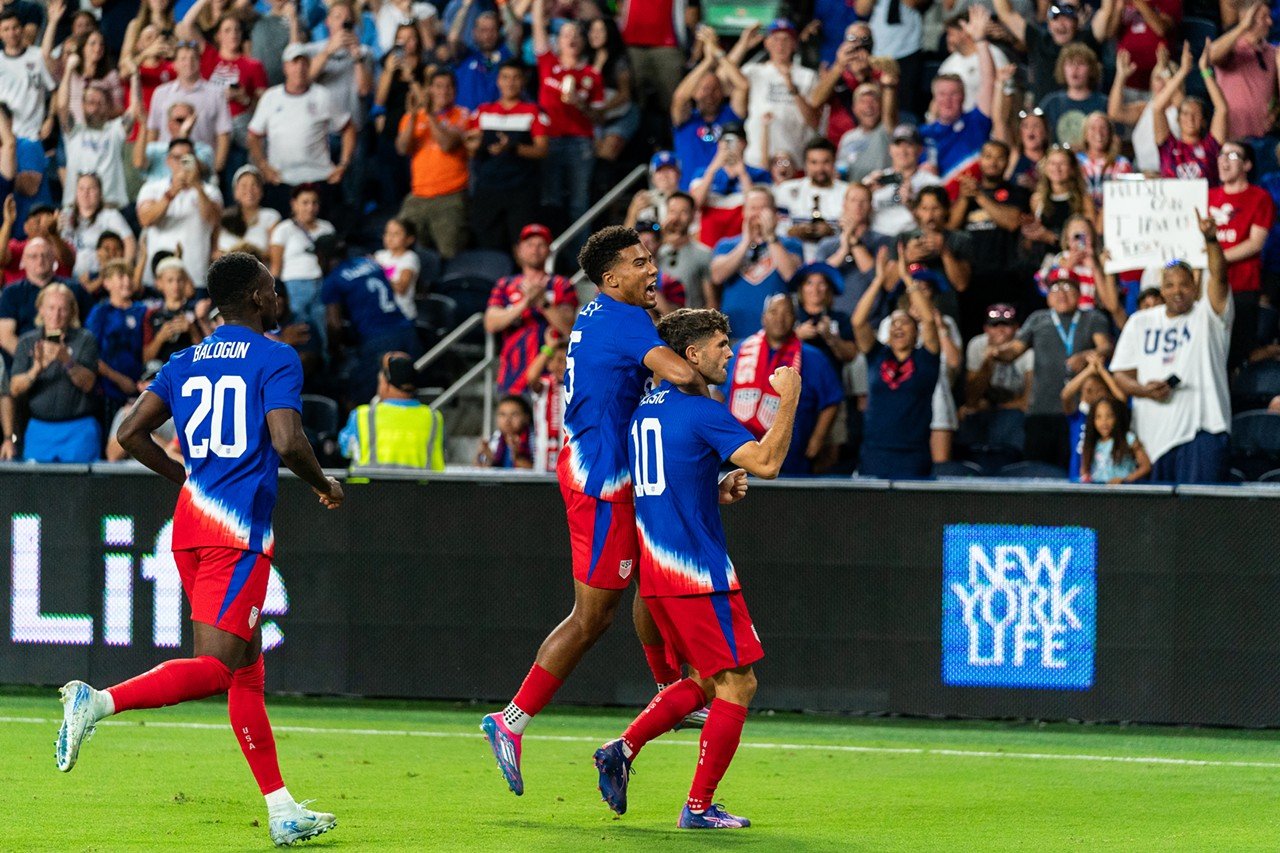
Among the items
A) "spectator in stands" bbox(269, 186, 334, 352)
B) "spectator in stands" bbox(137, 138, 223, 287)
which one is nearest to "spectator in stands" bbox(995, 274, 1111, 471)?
"spectator in stands" bbox(269, 186, 334, 352)

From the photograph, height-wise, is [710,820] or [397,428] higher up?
[397,428]

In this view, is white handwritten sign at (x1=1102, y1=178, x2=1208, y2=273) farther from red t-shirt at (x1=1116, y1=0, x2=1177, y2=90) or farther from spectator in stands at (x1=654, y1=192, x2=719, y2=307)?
spectator in stands at (x1=654, y1=192, x2=719, y2=307)

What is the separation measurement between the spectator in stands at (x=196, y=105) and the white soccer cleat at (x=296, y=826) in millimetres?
11905

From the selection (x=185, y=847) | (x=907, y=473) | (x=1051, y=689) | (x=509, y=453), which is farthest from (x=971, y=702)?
(x=185, y=847)

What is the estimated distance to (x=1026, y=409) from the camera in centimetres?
1425

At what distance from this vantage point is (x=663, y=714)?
7.80 metres

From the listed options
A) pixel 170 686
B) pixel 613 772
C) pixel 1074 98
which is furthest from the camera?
pixel 1074 98

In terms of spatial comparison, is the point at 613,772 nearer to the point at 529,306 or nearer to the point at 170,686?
the point at 170,686

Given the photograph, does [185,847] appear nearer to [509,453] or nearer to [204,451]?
[204,451]

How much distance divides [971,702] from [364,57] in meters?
9.76

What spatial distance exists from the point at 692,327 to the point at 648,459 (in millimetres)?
558

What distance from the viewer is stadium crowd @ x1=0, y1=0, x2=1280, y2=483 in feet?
45.2

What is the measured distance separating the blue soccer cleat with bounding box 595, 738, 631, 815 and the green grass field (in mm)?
110

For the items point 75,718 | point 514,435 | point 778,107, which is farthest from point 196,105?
point 75,718
